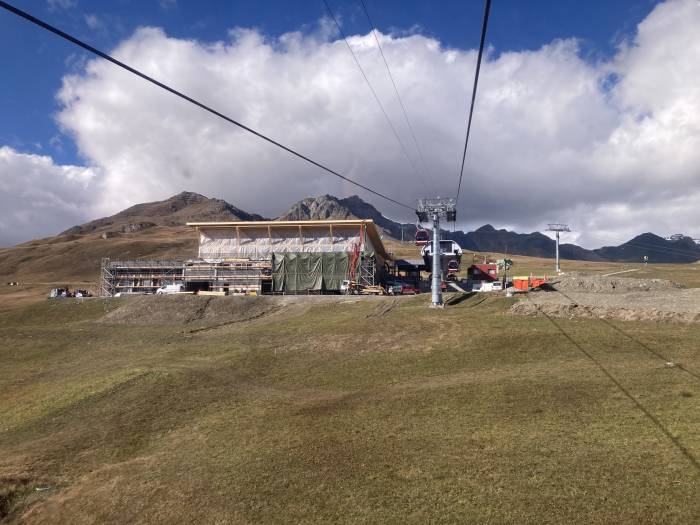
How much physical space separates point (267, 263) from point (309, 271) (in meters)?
8.55

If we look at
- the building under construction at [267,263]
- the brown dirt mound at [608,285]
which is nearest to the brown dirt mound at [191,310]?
the building under construction at [267,263]

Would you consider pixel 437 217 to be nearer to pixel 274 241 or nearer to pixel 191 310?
pixel 191 310

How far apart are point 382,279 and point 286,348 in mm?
42778

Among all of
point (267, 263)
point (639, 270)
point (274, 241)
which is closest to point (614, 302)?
point (267, 263)

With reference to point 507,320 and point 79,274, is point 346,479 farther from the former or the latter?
point 79,274

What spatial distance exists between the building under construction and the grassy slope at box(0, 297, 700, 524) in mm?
27981

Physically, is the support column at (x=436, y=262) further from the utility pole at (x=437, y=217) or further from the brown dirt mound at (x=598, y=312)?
the brown dirt mound at (x=598, y=312)

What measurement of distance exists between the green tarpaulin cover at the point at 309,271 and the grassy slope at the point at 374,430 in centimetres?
2731

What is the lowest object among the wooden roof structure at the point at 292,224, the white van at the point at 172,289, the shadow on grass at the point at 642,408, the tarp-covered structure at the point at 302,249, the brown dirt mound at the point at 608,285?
the shadow on grass at the point at 642,408

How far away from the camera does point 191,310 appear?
54062mm

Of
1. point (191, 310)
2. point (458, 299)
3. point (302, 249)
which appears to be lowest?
point (191, 310)

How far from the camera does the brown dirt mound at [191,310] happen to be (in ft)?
172

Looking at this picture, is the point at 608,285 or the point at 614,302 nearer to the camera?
the point at 614,302

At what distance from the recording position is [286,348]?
3628 centimetres
